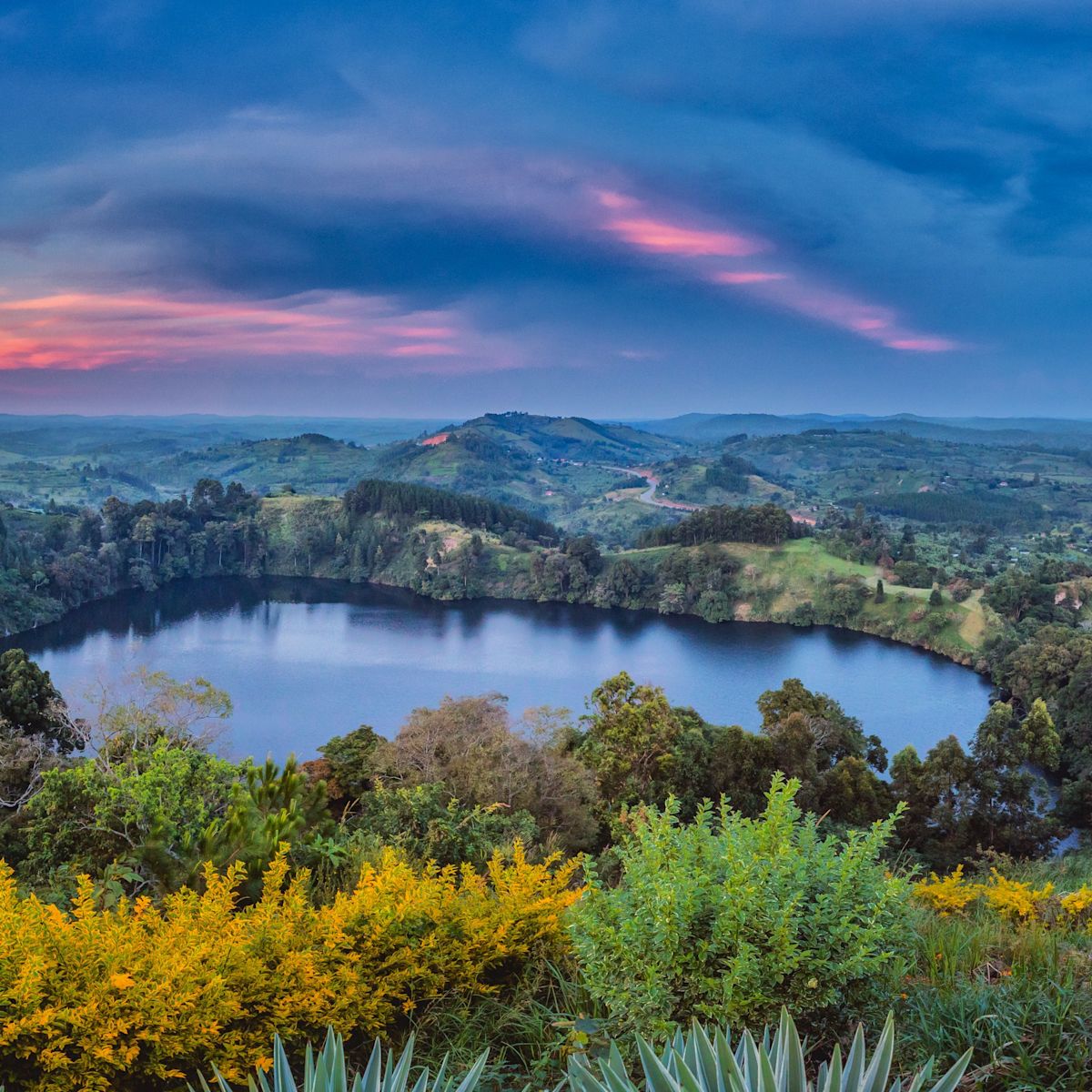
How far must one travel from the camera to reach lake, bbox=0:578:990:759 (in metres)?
46.3

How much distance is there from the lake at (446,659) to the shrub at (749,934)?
36.3 m

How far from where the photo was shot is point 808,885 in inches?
131

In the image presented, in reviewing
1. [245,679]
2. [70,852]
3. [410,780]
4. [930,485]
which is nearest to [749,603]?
[245,679]

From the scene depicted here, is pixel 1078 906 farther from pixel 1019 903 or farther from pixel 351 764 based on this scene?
pixel 351 764

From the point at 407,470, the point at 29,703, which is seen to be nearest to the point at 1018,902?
the point at 29,703

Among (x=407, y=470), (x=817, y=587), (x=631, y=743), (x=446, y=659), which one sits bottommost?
(x=446, y=659)

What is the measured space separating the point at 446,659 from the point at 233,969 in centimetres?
5548

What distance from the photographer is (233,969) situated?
363 cm

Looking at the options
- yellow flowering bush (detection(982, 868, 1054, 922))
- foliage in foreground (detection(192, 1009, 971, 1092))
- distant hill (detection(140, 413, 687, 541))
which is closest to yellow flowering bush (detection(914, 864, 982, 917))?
yellow flowering bush (detection(982, 868, 1054, 922))

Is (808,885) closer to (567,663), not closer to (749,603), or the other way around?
(567,663)

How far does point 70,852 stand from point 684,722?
17379 millimetres

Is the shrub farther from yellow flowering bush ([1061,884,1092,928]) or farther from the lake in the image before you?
the lake

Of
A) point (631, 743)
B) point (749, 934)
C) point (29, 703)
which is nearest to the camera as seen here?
point (749, 934)

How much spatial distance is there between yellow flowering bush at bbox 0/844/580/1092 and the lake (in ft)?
115
